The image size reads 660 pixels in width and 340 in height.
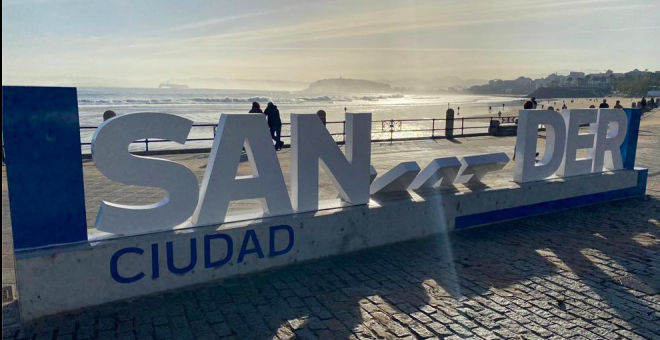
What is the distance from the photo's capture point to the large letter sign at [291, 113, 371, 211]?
587 cm

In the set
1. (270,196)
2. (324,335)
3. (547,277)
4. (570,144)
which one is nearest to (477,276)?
(547,277)

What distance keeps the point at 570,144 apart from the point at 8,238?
924 centimetres

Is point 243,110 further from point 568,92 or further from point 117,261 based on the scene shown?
point 568,92

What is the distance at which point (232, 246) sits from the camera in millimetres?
5324

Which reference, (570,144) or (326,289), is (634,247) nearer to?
(570,144)

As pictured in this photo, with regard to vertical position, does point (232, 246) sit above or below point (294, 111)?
above

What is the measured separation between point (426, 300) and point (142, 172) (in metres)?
3.20

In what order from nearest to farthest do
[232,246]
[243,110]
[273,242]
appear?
1. [232,246]
2. [273,242]
3. [243,110]

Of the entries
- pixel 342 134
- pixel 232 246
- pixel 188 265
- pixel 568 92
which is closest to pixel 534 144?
pixel 232 246

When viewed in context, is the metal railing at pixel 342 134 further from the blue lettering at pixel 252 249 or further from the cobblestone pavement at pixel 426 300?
the cobblestone pavement at pixel 426 300

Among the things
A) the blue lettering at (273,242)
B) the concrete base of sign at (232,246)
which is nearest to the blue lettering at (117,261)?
the concrete base of sign at (232,246)

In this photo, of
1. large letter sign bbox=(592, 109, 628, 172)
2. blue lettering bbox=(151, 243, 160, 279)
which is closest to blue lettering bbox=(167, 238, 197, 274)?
blue lettering bbox=(151, 243, 160, 279)

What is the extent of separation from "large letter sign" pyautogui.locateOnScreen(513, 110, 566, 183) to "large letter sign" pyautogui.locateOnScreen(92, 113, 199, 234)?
5.51 meters

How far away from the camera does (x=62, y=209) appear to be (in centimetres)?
460
